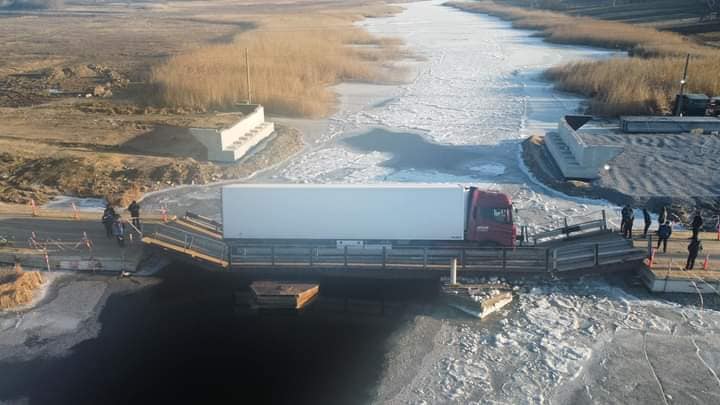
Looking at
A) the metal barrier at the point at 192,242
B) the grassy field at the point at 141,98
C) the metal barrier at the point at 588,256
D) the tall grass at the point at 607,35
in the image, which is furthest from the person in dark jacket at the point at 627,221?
the tall grass at the point at 607,35

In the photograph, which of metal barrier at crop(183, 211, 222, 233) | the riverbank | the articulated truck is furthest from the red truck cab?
metal barrier at crop(183, 211, 222, 233)

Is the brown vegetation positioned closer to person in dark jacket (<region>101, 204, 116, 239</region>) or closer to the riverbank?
person in dark jacket (<region>101, 204, 116, 239</region>)

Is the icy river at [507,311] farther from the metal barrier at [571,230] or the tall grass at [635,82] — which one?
the tall grass at [635,82]

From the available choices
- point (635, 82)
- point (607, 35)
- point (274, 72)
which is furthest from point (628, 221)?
point (607, 35)

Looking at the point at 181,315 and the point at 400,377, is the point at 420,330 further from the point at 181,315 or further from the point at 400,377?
the point at 181,315

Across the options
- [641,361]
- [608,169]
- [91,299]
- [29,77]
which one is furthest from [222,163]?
[29,77]

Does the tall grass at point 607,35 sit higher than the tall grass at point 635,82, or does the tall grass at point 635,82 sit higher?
the tall grass at point 607,35

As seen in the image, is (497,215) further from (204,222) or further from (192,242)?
(204,222)
